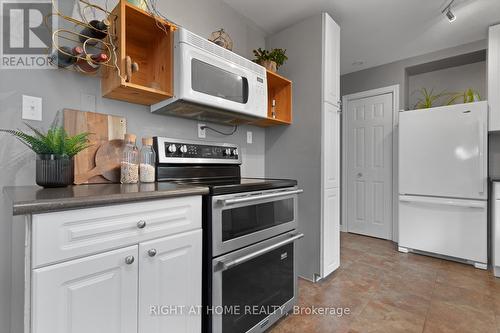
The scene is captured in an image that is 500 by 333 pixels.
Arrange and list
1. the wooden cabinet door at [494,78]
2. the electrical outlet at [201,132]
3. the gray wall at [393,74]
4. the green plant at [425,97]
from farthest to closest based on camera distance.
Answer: the green plant at [425,97] → the gray wall at [393,74] → the wooden cabinet door at [494,78] → the electrical outlet at [201,132]

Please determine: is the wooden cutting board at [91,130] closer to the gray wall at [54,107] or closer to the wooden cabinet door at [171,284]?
the gray wall at [54,107]

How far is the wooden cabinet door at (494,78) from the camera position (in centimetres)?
248

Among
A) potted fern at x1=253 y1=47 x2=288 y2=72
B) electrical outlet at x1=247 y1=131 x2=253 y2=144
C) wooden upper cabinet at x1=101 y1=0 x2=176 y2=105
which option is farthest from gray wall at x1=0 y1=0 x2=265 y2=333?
potted fern at x1=253 y1=47 x2=288 y2=72

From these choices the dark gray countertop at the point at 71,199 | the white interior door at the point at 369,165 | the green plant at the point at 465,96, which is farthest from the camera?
the white interior door at the point at 369,165

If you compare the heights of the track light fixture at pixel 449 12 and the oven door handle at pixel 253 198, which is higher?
the track light fixture at pixel 449 12

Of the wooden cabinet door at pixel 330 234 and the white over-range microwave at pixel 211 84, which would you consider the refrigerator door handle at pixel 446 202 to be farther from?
the white over-range microwave at pixel 211 84

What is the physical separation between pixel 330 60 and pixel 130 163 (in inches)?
75.0

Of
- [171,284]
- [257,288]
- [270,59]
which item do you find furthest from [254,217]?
[270,59]

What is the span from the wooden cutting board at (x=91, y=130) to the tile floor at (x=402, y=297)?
147cm

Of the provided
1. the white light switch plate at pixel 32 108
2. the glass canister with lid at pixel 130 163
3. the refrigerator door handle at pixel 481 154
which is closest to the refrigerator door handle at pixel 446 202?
the refrigerator door handle at pixel 481 154

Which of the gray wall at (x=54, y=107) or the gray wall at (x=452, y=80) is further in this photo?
the gray wall at (x=452, y=80)

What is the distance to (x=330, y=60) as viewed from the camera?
88.9 inches

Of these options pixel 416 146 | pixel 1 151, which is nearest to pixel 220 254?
pixel 1 151

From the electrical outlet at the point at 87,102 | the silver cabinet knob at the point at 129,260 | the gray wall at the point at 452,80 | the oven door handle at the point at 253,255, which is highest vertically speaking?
the gray wall at the point at 452,80
